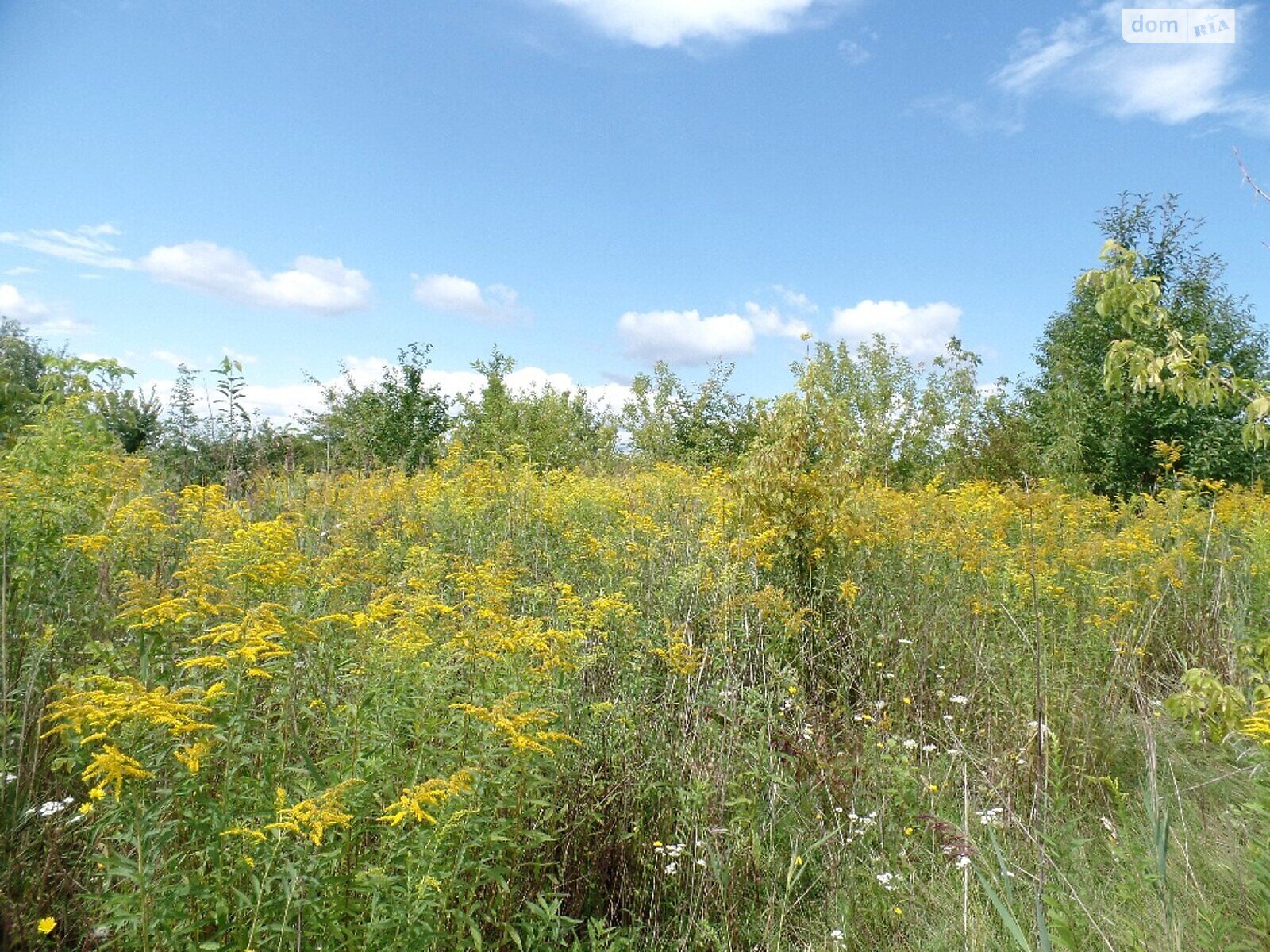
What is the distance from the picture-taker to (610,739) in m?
3.11

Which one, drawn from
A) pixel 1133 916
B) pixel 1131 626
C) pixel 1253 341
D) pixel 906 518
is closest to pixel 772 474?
pixel 906 518

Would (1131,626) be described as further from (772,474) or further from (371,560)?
(371,560)

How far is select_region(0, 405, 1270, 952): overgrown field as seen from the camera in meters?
1.98

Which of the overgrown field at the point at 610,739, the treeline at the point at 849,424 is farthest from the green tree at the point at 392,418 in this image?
the overgrown field at the point at 610,739

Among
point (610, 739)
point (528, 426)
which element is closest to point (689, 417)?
point (528, 426)

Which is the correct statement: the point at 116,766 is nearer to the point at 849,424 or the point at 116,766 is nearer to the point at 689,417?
the point at 849,424

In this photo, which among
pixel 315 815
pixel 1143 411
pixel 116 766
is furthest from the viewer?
pixel 1143 411

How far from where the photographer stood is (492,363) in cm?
1653

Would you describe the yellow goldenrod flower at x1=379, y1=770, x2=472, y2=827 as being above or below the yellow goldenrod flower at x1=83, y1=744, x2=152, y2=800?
below

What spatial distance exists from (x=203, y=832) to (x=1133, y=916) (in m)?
2.64

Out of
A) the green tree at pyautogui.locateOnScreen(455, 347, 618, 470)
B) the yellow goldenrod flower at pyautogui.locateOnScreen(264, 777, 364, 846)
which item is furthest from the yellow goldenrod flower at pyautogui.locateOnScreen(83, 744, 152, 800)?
the green tree at pyautogui.locateOnScreen(455, 347, 618, 470)

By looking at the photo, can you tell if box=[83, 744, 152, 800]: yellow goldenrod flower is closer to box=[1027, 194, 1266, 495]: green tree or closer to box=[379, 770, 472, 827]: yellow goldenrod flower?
box=[379, 770, 472, 827]: yellow goldenrod flower

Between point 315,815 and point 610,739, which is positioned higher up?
point 315,815

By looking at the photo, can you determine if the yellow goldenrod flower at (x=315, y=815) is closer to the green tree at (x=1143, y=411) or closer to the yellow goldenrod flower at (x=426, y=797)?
the yellow goldenrod flower at (x=426, y=797)
